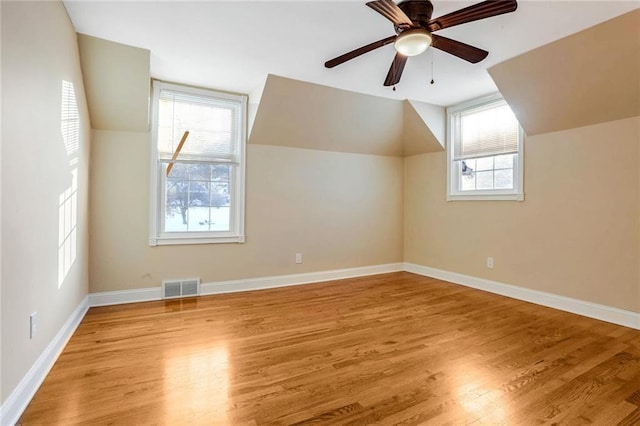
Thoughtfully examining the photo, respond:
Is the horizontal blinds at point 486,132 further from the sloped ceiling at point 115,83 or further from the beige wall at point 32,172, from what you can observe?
the beige wall at point 32,172

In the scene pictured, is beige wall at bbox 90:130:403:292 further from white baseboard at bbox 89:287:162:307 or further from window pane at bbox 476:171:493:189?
window pane at bbox 476:171:493:189

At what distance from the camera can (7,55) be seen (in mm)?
1468

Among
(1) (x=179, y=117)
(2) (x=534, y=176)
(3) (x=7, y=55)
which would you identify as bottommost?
(2) (x=534, y=176)

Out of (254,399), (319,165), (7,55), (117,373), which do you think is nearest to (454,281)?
(319,165)

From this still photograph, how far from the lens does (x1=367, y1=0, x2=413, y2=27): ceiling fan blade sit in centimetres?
174

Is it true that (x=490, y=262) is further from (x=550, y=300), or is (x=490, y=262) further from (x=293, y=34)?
(x=293, y=34)

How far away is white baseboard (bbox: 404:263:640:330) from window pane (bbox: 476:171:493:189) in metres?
1.21

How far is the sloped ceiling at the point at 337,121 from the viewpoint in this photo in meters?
3.74

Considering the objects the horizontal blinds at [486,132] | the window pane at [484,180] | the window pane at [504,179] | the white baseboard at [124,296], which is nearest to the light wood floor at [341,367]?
the white baseboard at [124,296]

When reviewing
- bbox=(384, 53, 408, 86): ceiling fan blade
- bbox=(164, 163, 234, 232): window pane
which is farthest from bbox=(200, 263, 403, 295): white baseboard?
bbox=(384, 53, 408, 86): ceiling fan blade

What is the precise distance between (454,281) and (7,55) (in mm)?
4750

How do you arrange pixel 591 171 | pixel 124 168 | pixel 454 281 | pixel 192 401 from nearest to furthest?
pixel 192 401 → pixel 591 171 → pixel 124 168 → pixel 454 281

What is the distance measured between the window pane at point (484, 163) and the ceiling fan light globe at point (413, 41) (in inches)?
98.1

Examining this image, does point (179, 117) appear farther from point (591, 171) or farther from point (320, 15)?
point (591, 171)
